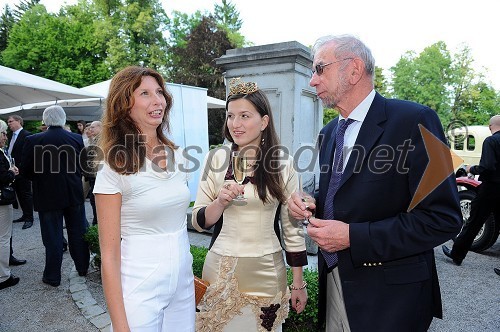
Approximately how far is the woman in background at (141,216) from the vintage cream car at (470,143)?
1653cm

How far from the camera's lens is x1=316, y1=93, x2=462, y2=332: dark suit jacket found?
5.20 ft

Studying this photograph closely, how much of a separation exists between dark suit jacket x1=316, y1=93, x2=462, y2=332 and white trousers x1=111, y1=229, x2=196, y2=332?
91cm

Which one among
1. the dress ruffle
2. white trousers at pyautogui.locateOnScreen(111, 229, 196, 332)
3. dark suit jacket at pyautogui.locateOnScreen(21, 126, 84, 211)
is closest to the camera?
white trousers at pyautogui.locateOnScreen(111, 229, 196, 332)

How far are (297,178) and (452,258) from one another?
4.98 metres

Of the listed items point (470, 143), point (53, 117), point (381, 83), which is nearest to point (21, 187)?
point (53, 117)

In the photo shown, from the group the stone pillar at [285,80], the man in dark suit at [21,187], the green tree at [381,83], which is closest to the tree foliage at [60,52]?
the man in dark suit at [21,187]

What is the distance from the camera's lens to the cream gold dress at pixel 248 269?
2107mm

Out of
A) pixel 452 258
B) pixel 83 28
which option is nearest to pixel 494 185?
pixel 452 258

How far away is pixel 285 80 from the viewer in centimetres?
564

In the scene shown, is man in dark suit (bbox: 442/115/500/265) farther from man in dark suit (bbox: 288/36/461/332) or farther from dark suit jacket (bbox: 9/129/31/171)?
dark suit jacket (bbox: 9/129/31/171)

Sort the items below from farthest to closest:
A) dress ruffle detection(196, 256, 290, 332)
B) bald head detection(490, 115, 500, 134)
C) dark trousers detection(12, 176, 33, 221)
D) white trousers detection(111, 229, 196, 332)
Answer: dark trousers detection(12, 176, 33, 221) → bald head detection(490, 115, 500, 134) → dress ruffle detection(196, 256, 290, 332) → white trousers detection(111, 229, 196, 332)

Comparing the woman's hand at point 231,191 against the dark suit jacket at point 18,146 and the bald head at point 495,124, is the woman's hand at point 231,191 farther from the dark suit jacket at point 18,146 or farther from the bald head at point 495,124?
the dark suit jacket at point 18,146

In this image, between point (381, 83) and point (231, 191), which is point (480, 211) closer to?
point (231, 191)

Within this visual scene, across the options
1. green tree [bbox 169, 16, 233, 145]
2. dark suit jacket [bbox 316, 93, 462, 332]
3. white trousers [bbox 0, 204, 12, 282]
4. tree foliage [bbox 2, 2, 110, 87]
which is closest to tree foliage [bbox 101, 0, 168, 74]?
tree foliage [bbox 2, 2, 110, 87]
